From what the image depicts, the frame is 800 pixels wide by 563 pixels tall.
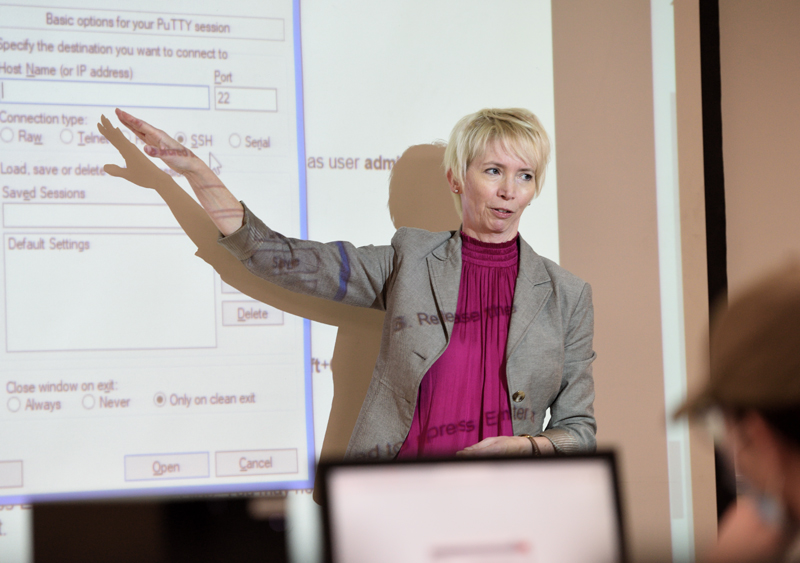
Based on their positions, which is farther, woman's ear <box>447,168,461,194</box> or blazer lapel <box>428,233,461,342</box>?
woman's ear <box>447,168,461,194</box>

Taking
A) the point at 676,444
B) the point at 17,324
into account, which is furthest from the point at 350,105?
the point at 676,444

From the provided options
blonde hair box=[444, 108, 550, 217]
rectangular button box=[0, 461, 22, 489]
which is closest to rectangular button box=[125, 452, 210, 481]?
rectangular button box=[0, 461, 22, 489]

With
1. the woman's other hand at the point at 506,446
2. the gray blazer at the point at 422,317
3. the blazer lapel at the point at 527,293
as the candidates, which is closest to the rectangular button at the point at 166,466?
the gray blazer at the point at 422,317

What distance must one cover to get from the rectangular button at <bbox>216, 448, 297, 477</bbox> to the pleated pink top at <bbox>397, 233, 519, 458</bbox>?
1.33 ft

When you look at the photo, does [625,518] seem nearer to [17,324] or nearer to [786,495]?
[786,495]

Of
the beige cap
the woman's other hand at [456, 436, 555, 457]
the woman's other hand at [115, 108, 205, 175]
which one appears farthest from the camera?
the woman's other hand at [115, 108, 205, 175]

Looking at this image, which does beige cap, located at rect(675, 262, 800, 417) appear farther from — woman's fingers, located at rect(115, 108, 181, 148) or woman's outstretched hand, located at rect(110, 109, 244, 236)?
woman's fingers, located at rect(115, 108, 181, 148)

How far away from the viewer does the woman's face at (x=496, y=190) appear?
5.36 ft

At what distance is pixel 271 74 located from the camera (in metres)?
1.82

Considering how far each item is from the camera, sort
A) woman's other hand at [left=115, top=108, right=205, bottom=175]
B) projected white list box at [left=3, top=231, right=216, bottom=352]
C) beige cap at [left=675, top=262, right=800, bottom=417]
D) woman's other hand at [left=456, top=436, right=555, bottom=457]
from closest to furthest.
A: beige cap at [left=675, top=262, right=800, bottom=417]
woman's other hand at [left=456, top=436, right=555, bottom=457]
woman's other hand at [left=115, top=108, right=205, bottom=175]
projected white list box at [left=3, top=231, right=216, bottom=352]

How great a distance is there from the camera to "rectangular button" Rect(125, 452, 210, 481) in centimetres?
170

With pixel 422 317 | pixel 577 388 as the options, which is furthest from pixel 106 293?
pixel 577 388

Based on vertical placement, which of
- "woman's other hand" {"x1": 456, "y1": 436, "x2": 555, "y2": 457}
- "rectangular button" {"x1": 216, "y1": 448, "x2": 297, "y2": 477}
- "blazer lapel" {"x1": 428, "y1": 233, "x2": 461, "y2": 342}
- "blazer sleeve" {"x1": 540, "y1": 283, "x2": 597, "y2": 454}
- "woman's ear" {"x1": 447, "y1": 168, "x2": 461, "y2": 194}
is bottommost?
"rectangular button" {"x1": 216, "y1": 448, "x2": 297, "y2": 477}

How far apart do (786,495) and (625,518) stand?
0.47 ft
